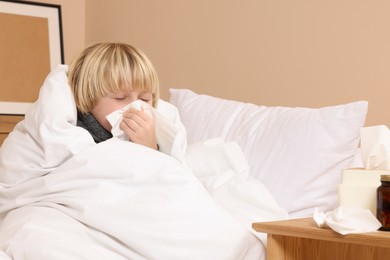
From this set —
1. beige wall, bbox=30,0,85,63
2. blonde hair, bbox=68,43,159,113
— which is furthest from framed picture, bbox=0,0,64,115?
blonde hair, bbox=68,43,159,113

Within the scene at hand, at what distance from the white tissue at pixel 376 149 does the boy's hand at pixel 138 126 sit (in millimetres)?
512

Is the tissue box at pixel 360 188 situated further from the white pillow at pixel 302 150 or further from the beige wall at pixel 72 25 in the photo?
the beige wall at pixel 72 25

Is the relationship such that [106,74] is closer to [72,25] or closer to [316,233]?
[316,233]

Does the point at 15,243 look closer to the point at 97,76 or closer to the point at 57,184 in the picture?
the point at 57,184

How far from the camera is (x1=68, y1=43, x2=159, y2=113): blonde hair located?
1729mm

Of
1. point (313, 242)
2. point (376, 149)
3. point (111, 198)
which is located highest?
point (376, 149)

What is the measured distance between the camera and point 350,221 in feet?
4.05

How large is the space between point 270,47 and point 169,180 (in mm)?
1061

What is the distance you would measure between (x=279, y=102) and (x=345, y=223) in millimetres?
1172

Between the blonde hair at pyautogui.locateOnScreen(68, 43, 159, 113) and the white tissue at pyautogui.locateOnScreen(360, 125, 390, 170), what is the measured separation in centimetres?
57

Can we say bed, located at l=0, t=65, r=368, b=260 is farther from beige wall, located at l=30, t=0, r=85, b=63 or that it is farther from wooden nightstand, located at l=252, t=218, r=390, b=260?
beige wall, located at l=30, t=0, r=85, b=63

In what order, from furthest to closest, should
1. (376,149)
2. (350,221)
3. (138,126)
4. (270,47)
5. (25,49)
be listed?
(25,49) → (270,47) → (138,126) → (376,149) → (350,221)

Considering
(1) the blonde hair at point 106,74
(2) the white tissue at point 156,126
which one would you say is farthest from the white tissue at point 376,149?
(1) the blonde hair at point 106,74

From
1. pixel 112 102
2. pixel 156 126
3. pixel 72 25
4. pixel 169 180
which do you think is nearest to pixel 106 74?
pixel 112 102
